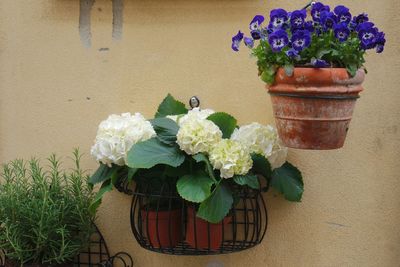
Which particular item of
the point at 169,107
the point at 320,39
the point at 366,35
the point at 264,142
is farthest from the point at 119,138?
the point at 366,35

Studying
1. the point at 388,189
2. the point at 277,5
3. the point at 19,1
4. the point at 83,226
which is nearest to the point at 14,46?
the point at 19,1

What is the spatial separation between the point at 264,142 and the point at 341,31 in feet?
1.38

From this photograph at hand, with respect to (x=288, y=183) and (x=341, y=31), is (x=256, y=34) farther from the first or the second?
(x=288, y=183)

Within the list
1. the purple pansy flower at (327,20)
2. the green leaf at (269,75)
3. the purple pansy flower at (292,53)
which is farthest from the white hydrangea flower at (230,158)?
the purple pansy flower at (327,20)

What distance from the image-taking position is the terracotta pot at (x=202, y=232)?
163cm

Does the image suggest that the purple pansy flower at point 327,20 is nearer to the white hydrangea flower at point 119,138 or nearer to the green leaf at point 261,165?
the green leaf at point 261,165

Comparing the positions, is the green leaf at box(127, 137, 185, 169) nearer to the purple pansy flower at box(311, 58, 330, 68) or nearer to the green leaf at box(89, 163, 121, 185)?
the green leaf at box(89, 163, 121, 185)

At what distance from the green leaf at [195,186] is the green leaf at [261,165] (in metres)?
0.17

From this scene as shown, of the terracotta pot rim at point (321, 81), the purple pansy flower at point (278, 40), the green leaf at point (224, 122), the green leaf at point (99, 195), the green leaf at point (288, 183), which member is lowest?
the green leaf at point (99, 195)

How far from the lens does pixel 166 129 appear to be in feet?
5.32

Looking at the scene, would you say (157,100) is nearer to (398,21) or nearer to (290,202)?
(290,202)

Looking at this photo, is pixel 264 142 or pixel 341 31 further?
pixel 264 142

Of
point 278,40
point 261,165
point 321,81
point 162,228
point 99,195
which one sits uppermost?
point 278,40

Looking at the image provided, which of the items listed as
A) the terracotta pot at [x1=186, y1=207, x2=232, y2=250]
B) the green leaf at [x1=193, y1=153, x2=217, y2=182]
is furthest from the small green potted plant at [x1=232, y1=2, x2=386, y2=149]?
the terracotta pot at [x1=186, y1=207, x2=232, y2=250]
